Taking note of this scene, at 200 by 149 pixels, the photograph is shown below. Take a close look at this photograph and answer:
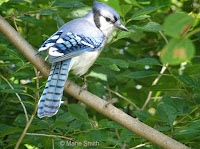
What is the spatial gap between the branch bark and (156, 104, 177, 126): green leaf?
177 mm

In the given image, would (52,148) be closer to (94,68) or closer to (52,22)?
(94,68)

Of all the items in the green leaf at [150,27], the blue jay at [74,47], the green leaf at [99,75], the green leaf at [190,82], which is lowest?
the green leaf at [99,75]

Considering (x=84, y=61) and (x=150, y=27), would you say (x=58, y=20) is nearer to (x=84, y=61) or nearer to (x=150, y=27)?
(x=84, y=61)

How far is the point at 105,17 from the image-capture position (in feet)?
7.42

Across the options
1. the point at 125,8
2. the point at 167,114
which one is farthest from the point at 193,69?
the point at 125,8


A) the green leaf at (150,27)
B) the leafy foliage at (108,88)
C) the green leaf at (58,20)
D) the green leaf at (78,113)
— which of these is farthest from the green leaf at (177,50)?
the green leaf at (58,20)

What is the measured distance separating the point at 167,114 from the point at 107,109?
Answer: 32 centimetres

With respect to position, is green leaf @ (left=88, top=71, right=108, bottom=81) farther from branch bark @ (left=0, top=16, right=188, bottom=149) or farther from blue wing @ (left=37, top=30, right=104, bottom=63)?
branch bark @ (left=0, top=16, right=188, bottom=149)

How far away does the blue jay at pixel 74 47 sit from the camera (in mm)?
1504

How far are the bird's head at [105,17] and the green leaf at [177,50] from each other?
1631 millimetres

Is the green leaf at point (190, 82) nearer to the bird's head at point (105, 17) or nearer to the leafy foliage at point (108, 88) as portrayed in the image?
the leafy foliage at point (108, 88)

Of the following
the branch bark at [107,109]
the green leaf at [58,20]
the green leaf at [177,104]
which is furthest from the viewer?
the green leaf at [58,20]

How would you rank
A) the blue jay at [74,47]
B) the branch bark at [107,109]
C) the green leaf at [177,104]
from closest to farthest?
the branch bark at [107,109] → the blue jay at [74,47] → the green leaf at [177,104]

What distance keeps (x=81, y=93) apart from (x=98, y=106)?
0.09m
